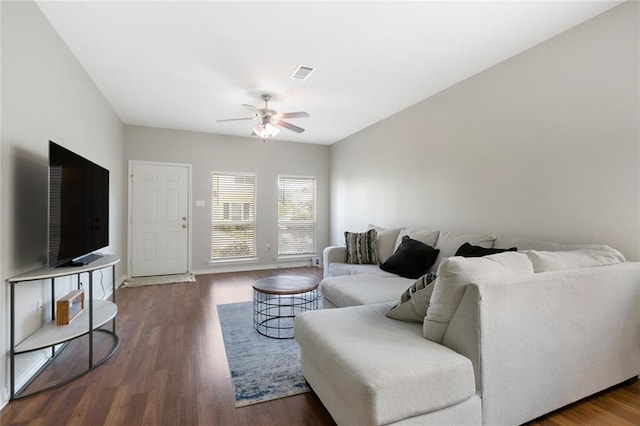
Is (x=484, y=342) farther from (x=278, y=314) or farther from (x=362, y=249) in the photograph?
(x=362, y=249)

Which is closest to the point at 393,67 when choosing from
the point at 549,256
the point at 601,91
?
the point at 601,91

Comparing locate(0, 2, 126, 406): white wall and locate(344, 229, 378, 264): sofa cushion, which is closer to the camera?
locate(0, 2, 126, 406): white wall

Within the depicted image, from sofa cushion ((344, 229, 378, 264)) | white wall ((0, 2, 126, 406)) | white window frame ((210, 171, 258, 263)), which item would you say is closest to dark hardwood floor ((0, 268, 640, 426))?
white wall ((0, 2, 126, 406))

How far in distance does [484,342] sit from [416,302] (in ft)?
1.40

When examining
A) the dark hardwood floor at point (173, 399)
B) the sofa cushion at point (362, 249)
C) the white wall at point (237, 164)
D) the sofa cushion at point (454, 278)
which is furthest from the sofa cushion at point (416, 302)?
the white wall at point (237, 164)


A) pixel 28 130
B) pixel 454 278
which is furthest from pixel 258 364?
pixel 28 130

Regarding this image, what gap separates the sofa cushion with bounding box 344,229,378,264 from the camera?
3959mm

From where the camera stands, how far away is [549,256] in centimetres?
183

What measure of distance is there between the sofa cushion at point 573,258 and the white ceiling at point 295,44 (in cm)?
170

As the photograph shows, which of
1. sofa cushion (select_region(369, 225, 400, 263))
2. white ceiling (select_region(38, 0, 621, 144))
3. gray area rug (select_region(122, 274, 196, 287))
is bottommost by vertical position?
gray area rug (select_region(122, 274, 196, 287))

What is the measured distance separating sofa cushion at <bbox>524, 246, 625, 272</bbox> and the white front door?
5.13 meters

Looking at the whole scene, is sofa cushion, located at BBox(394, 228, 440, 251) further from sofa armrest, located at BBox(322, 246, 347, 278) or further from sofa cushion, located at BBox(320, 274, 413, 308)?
sofa armrest, located at BBox(322, 246, 347, 278)

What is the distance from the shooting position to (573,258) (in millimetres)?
1873

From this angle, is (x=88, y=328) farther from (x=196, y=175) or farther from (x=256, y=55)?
(x=196, y=175)
